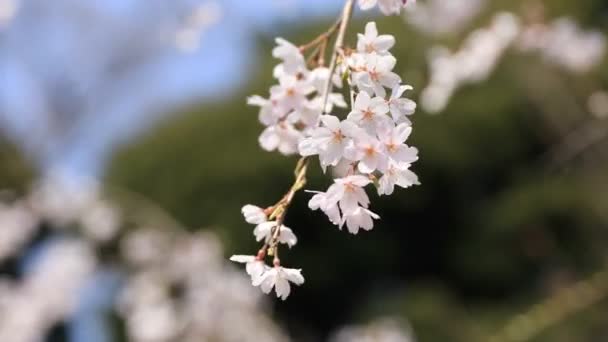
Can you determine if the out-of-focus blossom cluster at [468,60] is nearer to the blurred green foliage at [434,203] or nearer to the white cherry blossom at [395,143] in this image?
the white cherry blossom at [395,143]

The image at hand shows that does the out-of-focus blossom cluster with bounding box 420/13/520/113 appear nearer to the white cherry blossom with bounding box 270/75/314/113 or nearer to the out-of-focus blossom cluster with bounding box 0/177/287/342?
the white cherry blossom with bounding box 270/75/314/113

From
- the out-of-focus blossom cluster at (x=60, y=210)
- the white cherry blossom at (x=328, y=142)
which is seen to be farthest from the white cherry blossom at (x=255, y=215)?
the out-of-focus blossom cluster at (x=60, y=210)

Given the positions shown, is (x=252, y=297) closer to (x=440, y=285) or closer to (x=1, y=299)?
(x=1, y=299)

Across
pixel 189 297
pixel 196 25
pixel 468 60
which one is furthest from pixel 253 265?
pixel 189 297

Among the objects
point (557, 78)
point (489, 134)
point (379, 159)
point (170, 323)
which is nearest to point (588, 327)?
point (557, 78)

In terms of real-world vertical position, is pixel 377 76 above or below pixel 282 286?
above

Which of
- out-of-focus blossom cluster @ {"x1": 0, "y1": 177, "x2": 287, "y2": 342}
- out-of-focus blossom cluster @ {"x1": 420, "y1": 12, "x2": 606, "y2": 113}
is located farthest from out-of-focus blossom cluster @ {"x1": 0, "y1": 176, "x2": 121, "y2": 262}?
out-of-focus blossom cluster @ {"x1": 420, "y1": 12, "x2": 606, "y2": 113}

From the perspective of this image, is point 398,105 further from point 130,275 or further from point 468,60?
point 130,275
